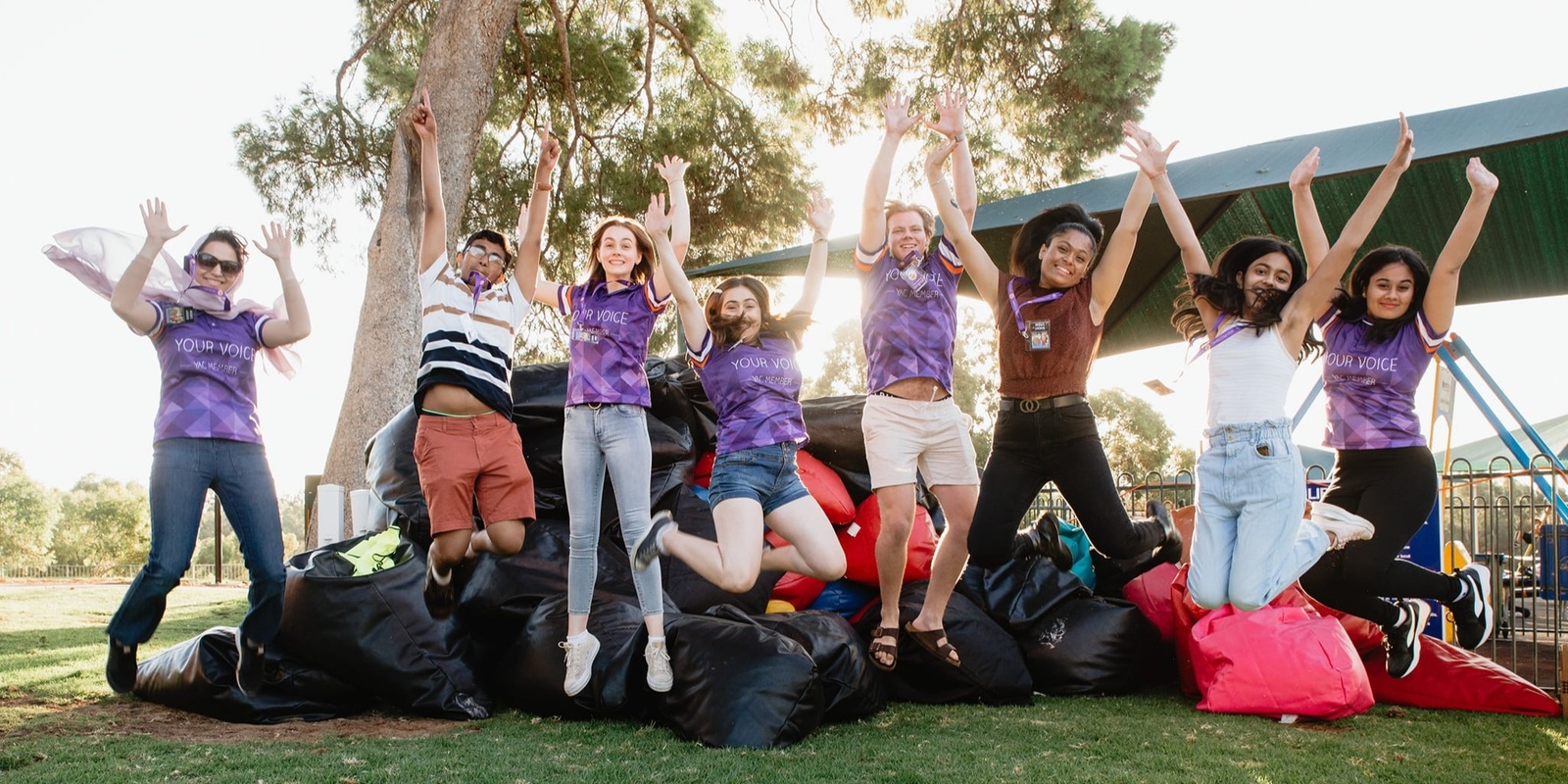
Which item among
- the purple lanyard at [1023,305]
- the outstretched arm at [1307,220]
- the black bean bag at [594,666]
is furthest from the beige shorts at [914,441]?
the outstretched arm at [1307,220]

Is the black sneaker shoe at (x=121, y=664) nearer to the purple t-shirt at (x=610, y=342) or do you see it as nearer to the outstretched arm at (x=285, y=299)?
the outstretched arm at (x=285, y=299)

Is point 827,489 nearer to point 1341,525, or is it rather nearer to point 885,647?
point 885,647

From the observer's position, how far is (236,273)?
13.6 feet

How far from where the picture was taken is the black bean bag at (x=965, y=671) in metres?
4.36

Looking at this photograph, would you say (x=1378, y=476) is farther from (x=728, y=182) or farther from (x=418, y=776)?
(x=728, y=182)

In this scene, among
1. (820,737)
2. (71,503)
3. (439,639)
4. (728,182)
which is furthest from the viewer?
(71,503)

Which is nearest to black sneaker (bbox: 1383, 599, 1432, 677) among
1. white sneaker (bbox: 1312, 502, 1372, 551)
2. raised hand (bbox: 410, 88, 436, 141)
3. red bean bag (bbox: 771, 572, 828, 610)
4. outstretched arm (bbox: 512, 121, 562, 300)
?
white sneaker (bbox: 1312, 502, 1372, 551)

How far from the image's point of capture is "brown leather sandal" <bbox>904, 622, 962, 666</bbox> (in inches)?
163

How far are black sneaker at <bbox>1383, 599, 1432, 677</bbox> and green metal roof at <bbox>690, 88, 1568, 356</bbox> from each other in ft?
6.78

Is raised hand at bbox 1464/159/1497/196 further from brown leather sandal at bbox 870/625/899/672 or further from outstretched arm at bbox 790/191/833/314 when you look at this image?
brown leather sandal at bbox 870/625/899/672

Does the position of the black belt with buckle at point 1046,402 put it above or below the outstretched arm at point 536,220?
below

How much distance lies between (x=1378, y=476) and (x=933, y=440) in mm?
1675

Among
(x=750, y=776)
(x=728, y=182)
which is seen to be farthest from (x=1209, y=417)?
(x=728, y=182)

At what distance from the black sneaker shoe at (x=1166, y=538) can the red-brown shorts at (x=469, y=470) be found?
272 cm
